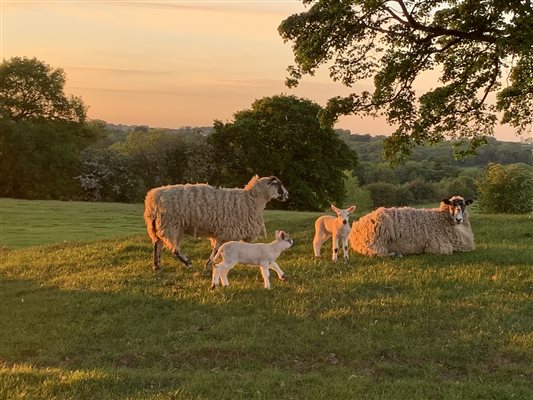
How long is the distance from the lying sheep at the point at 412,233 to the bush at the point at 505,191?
4050cm

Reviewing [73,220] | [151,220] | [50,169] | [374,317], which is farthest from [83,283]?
[50,169]

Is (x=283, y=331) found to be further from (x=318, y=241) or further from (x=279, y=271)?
(x=318, y=241)

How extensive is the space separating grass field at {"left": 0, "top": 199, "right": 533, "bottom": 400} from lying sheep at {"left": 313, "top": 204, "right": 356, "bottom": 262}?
40 centimetres

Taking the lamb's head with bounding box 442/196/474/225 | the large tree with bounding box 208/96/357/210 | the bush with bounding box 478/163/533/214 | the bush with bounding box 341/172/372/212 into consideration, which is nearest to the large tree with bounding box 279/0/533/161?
the lamb's head with bounding box 442/196/474/225

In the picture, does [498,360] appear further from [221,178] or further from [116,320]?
[221,178]

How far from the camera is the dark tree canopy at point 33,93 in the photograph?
56.6m

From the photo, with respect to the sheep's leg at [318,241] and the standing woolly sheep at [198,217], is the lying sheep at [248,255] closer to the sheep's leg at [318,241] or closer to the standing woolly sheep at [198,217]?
the standing woolly sheep at [198,217]

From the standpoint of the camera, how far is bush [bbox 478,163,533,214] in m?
51.8

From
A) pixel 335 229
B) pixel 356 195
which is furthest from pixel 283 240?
pixel 356 195

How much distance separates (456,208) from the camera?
46.8ft

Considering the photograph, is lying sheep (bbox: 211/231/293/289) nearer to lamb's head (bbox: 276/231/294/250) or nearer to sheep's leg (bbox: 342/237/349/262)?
lamb's head (bbox: 276/231/294/250)

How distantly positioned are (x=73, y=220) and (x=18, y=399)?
2622cm

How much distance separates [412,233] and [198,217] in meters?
5.81

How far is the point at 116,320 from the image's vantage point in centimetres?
1068
